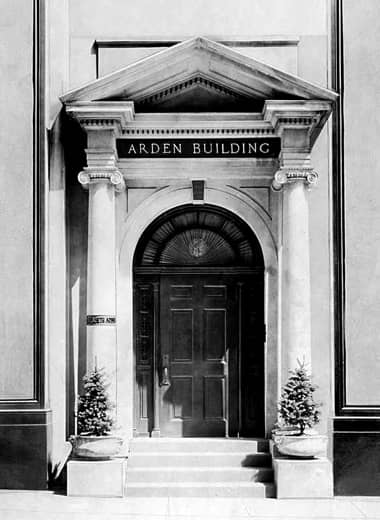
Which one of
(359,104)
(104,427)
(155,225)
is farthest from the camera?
(155,225)

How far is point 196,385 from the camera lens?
42.5 ft

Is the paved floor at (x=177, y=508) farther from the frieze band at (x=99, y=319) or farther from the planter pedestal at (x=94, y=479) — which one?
the frieze band at (x=99, y=319)

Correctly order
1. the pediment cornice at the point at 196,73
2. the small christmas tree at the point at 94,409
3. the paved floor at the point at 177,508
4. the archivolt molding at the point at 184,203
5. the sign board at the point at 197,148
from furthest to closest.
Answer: the archivolt molding at the point at 184,203, the sign board at the point at 197,148, the pediment cornice at the point at 196,73, the small christmas tree at the point at 94,409, the paved floor at the point at 177,508

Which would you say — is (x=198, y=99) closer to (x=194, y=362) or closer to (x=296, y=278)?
(x=296, y=278)

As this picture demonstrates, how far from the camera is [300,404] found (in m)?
11.4

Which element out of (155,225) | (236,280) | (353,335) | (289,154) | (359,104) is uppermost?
(359,104)

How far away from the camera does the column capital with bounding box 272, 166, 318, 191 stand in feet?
38.9

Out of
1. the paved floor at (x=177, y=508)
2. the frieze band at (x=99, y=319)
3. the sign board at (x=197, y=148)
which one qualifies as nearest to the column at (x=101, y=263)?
the frieze band at (x=99, y=319)

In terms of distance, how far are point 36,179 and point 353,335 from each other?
485 cm

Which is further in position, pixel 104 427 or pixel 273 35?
pixel 273 35

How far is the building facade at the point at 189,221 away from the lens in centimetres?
1183

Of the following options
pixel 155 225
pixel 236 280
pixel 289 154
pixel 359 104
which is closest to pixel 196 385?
pixel 236 280

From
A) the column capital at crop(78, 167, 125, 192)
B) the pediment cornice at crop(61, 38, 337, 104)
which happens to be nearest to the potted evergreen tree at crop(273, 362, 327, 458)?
the column capital at crop(78, 167, 125, 192)

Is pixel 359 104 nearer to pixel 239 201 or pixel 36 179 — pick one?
pixel 239 201
